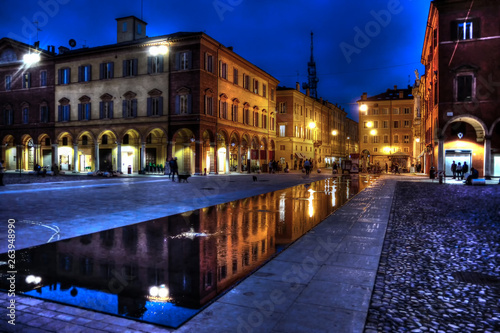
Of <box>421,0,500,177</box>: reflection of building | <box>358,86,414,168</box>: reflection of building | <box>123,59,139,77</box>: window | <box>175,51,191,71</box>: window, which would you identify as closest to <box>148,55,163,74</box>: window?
<box>123,59,139,77</box>: window

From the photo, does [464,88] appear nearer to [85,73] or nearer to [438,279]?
[438,279]

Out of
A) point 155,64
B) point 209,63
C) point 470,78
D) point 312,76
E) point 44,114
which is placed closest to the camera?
point 470,78

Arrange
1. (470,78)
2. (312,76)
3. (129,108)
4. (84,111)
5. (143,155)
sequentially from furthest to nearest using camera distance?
(312,76)
(84,111)
(129,108)
(143,155)
(470,78)

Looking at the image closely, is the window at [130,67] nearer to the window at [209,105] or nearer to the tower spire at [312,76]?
the window at [209,105]

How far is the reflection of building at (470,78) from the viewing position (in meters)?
30.0

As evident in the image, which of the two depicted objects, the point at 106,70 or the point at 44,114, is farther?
the point at 44,114

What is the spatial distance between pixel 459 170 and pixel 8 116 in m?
53.4

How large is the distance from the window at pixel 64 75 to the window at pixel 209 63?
59.2 feet

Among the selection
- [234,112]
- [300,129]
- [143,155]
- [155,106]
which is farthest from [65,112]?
[300,129]

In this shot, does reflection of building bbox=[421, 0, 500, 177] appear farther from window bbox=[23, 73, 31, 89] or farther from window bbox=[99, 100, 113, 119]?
window bbox=[23, 73, 31, 89]

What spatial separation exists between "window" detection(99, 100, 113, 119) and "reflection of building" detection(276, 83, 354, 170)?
27.7m

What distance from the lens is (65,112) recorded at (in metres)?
42.8

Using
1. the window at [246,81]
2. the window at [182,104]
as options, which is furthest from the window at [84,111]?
the window at [246,81]

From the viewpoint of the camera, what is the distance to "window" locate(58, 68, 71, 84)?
42.4 meters
